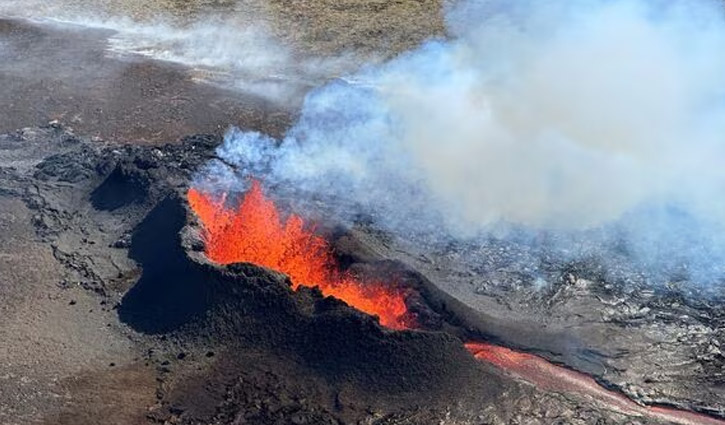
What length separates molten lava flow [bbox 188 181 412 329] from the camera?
14.6 metres

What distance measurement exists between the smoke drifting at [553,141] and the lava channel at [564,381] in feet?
12.8

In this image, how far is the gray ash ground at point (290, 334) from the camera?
491 inches

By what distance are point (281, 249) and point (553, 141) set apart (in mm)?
7333

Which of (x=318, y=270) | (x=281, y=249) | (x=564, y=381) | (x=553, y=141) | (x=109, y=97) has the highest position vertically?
(x=553, y=141)

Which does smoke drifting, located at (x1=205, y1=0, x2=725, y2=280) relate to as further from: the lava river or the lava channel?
the lava channel

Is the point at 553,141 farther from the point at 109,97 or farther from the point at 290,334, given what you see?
→ the point at 109,97

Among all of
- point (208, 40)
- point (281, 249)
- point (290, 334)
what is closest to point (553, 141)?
point (281, 249)

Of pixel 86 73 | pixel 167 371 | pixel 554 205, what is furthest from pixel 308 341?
pixel 86 73

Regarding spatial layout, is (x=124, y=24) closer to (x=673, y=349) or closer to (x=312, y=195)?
(x=312, y=195)

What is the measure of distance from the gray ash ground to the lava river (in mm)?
254

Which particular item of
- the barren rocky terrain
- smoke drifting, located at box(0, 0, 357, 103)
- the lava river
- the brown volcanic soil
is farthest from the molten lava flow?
smoke drifting, located at box(0, 0, 357, 103)

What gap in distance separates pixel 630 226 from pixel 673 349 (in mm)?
4032

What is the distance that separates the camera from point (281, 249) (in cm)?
1565

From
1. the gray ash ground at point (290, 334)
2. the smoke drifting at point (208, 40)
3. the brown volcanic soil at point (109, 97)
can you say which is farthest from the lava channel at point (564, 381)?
the smoke drifting at point (208, 40)
